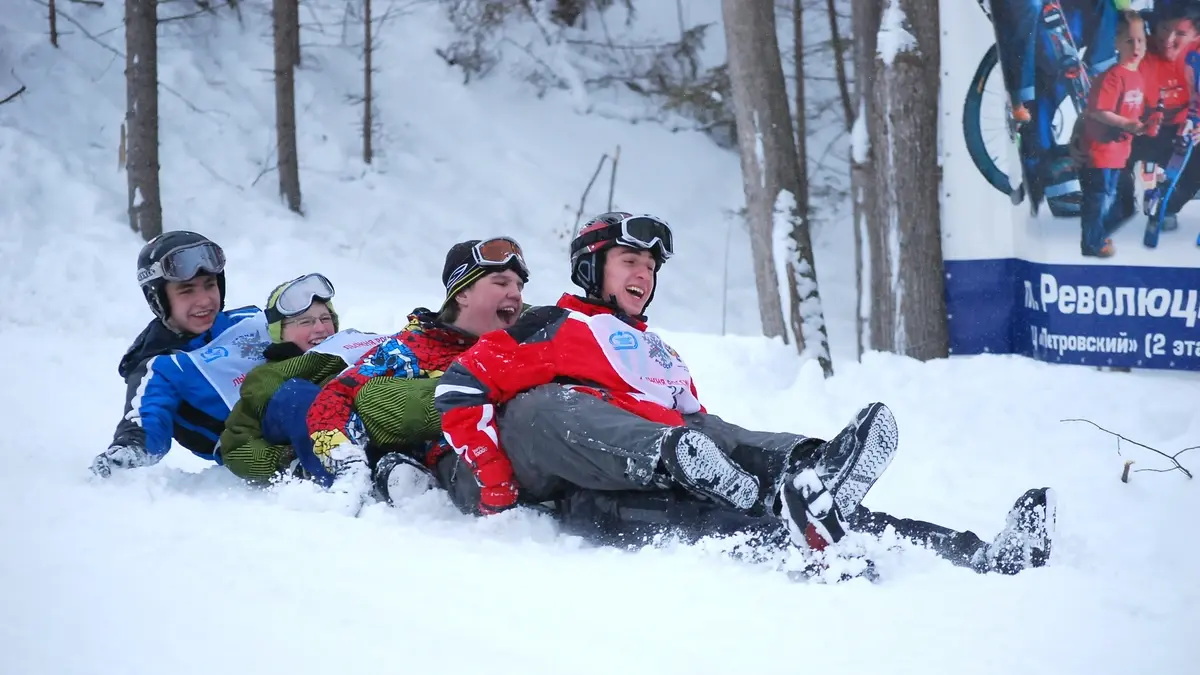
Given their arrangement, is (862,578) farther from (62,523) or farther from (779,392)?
(779,392)

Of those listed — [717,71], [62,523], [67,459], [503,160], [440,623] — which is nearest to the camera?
[440,623]

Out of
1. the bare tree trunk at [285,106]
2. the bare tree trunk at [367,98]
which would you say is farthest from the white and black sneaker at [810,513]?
the bare tree trunk at [367,98]

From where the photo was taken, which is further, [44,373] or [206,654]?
[44,373]

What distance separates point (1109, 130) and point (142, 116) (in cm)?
956

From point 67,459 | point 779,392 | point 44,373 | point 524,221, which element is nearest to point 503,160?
point 524,221

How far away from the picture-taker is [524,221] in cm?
1572

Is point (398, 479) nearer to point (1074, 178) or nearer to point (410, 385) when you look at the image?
point (410, 385)

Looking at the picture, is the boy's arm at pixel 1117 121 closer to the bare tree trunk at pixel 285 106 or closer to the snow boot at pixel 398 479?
the snow boot at pixel 398 479

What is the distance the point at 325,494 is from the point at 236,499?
0.38 metres

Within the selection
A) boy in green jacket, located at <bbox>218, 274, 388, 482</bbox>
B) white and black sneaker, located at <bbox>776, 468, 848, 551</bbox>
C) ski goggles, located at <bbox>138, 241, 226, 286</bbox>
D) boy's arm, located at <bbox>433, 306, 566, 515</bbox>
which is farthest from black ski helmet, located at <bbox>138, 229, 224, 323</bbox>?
white and black sneaker, located at <bbox>776, 468, 848, 551</bbox>

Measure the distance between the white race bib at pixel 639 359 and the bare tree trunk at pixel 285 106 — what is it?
1097cm

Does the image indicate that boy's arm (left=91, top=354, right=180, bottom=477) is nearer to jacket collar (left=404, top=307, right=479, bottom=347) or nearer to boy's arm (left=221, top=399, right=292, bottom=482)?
boy's arm (left=221, top=399, right=292, bottom=482)

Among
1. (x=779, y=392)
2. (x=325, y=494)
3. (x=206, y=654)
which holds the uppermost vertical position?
(x=206, y=654)

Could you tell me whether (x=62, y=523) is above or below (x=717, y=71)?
below
